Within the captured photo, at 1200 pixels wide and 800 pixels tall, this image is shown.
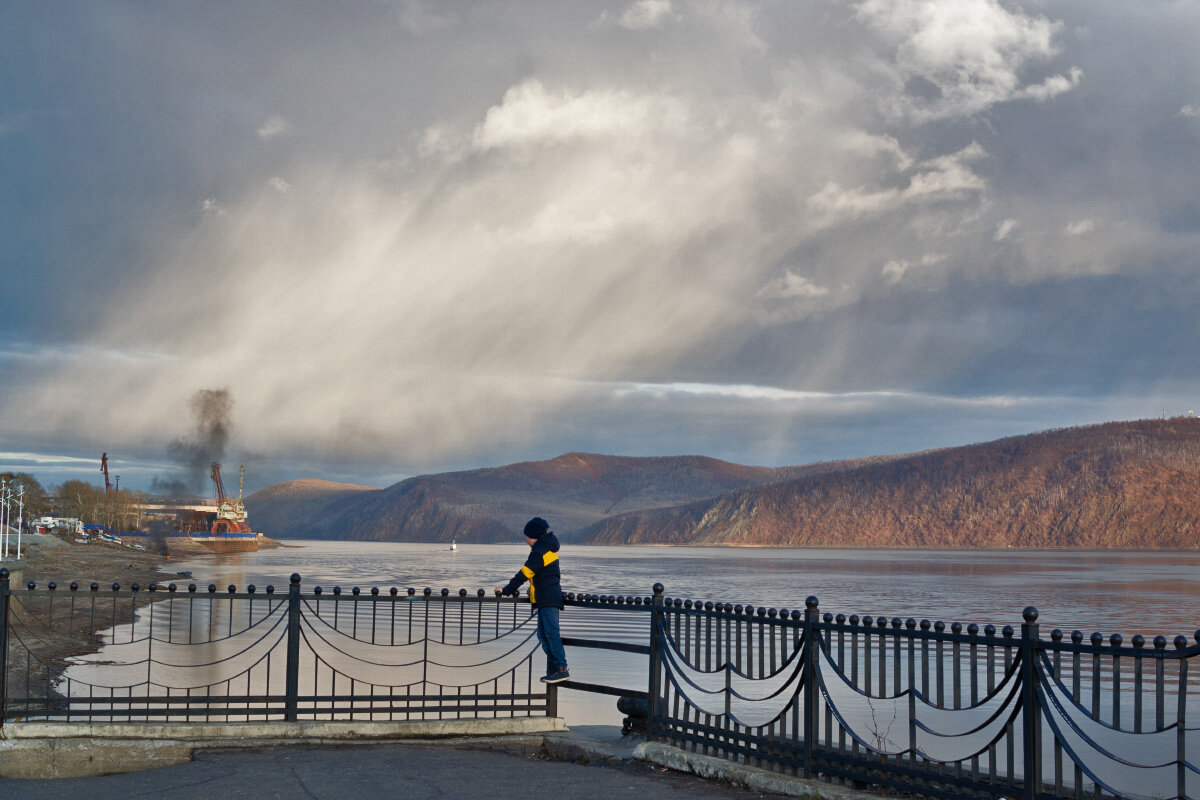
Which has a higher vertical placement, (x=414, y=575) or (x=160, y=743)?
(x=160, y=743)

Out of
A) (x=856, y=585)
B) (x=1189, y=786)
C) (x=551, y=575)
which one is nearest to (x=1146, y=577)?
(x=856, y=585)

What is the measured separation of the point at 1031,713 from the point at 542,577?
493 cm

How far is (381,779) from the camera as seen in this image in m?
8.25

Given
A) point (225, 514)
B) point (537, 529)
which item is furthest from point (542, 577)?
point (225, 514)

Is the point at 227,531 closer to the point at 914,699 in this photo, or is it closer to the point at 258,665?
the point at 258,665

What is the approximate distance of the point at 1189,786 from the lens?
12055mm

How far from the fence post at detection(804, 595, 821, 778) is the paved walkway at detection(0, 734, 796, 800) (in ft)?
1.37

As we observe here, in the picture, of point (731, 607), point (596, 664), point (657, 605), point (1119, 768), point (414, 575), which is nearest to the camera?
point (731, 607)

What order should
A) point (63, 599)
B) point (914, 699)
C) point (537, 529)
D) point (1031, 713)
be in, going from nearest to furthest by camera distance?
→ point (1031, 713) < point (914, 699) < point (537, 529) < point (63, 599)

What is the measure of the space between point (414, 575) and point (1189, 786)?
69.2m

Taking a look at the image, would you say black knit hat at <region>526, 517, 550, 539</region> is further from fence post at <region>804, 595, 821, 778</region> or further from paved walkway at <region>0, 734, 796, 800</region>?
fence post at <region>804, 595, 821, 778</region>

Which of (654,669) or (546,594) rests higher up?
(546,594)

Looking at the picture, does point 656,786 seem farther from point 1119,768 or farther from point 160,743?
point 1119,768

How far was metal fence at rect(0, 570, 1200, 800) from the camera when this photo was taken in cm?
682
